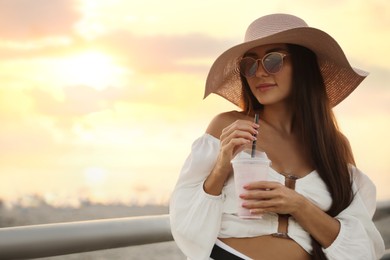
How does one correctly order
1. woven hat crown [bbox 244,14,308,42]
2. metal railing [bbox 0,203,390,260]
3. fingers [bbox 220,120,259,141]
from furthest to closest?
woven hat crown [bbox 244,14,308,42]
metal railing [bbox 0,203,390,260]
fingers [bbox 220,120,259,141]

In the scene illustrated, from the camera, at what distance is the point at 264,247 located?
7.26 feet

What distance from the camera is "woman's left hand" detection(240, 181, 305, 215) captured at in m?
2.05

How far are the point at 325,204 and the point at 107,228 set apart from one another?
79 centimetres

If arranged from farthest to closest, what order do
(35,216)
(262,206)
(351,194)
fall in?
(35,216) < (351,194) < (262,206)

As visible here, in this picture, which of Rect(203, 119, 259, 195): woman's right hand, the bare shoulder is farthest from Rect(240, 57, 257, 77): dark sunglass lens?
Rect(203, 119, 259, 195): woman's right hand

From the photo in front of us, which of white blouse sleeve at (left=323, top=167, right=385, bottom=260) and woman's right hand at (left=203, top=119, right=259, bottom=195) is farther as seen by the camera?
white blouse sleeve at (left=323, top=167, right=385, bottom=260)

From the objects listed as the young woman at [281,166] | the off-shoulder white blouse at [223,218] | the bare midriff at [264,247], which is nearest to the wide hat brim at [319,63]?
the young woman at [281,166]

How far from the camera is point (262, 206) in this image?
207 centimetres

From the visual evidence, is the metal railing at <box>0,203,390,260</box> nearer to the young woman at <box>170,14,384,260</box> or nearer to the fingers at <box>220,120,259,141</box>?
the young woman at <box>170,14,384,260</box>

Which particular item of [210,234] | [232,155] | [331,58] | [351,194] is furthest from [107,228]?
[331,58]

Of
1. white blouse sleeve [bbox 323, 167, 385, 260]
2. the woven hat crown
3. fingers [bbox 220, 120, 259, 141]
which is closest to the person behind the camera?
fingers [bbox 220, 120, 259, 141]

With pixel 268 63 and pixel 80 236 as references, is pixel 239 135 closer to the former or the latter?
pixel 268 63

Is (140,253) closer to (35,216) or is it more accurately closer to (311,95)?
(35,216)

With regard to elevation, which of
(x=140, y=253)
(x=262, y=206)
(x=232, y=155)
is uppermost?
(x=232, y=155)
